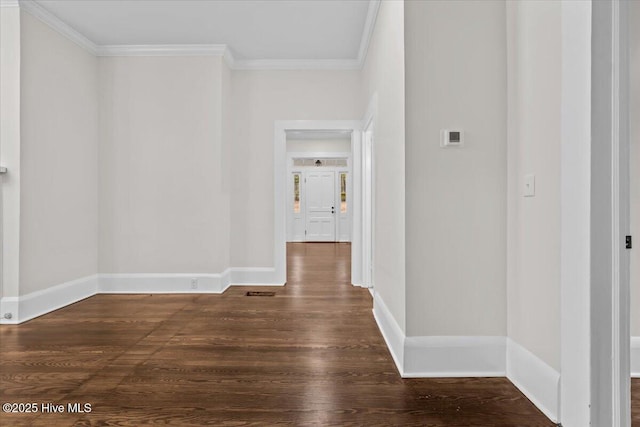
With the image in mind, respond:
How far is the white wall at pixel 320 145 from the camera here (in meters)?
10.6

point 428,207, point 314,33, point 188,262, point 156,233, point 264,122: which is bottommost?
point 188,262

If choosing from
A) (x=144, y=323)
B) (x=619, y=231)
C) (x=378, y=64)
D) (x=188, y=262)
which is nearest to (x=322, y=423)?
(x=619, y=231)

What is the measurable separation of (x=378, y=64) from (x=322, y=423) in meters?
2.88

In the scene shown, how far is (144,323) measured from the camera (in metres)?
3.55

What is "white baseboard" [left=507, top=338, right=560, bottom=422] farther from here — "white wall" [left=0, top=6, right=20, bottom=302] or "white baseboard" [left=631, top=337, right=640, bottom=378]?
"white wall" [left=0, top=6, right=20, bottom=302]

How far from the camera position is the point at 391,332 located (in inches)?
113

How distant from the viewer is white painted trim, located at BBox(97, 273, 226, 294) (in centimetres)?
481

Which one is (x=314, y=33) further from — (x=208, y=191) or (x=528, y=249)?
(x=528, y=249)

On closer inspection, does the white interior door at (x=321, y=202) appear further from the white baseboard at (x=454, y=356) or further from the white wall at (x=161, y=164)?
the white baseboard at (x=454, y=356)

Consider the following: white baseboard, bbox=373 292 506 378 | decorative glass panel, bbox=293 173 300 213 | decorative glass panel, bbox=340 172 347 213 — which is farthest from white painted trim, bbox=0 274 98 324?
A: decorative glass panel, bbox=340 172 347 213

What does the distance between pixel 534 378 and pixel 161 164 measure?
4243 mm

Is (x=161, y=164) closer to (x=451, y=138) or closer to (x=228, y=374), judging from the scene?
(x=228, y=374)

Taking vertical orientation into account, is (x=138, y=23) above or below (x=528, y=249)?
above

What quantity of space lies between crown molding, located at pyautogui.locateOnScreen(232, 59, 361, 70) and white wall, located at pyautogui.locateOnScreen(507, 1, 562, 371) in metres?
3.03
